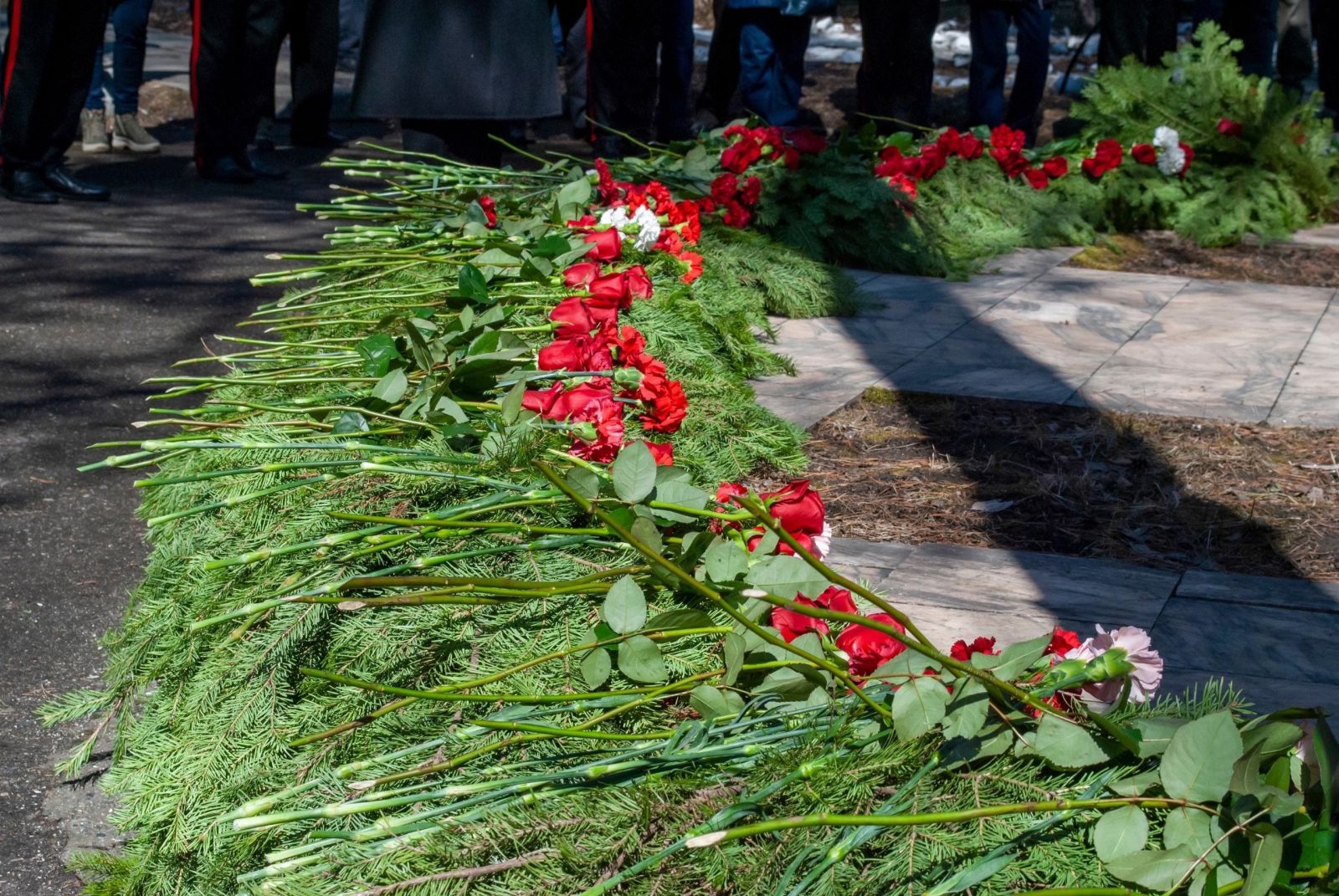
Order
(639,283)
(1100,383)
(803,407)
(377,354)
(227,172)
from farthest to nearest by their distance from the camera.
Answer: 1. (227,172)
2. (1100,383)
3. (803,407)
4. (639,283)
5. (377,354)

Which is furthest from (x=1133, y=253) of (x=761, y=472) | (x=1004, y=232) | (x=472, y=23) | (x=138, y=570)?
(x=138, y=570)

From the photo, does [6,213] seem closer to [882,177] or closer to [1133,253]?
[882,177]

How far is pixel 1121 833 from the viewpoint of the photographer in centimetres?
144

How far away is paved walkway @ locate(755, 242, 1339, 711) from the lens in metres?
2.30

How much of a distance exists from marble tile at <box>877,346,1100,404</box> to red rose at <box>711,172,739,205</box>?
112cm

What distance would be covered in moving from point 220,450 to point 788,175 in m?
3.25

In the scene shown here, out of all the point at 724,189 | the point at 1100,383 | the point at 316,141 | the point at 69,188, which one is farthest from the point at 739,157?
the point at 316,141

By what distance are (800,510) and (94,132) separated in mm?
7756

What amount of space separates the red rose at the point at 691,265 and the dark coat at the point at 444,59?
97cm

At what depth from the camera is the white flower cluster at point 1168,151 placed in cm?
622

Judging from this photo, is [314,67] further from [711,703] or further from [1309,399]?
[711,703]

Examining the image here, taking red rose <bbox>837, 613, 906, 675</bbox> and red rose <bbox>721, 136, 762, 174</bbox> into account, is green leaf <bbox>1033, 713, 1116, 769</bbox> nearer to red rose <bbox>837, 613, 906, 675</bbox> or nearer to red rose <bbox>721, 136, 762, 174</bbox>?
red rose <bbox>837, 613, 906, 675</bbox>

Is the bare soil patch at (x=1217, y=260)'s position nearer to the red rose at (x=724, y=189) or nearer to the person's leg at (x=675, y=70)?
the red rose at (x=724, y=189)

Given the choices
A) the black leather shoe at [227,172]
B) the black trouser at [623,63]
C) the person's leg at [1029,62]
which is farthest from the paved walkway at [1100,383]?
the black leather shoe at [227,172]
